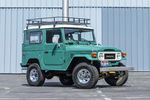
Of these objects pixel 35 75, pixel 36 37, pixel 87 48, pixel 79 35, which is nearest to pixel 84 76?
pixel 87 48

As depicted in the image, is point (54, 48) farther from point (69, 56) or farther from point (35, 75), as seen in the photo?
point (35, 75)

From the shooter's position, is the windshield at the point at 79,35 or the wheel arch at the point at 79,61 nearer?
the wheel arch at the point at 79,61

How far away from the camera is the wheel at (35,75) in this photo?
41.2 ft

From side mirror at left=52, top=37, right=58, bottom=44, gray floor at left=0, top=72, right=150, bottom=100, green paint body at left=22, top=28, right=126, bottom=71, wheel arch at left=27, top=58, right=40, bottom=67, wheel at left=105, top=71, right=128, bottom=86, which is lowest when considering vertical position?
gray floor at left=0, top=72, right=150, bottom=100

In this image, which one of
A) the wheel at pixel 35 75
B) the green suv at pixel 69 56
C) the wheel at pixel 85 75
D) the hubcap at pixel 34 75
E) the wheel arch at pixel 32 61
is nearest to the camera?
the wheel at pixel 85 75

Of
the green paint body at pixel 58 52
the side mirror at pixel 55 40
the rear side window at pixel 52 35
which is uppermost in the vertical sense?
the rear side window at pixel 52 35

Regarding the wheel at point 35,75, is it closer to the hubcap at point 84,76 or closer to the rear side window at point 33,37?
the rear side window at point 33,37

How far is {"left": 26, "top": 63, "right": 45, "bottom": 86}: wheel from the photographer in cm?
1255

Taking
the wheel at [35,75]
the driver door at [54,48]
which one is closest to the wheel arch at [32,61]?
the wheel at [35,75]

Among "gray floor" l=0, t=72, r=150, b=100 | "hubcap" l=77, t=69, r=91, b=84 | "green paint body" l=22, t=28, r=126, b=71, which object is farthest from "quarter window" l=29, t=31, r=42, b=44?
"hubcap" l=77, t=69, r=91, b=84

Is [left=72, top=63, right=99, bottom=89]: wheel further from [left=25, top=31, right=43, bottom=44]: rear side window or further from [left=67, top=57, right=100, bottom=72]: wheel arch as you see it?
[left=25, top=31, right=43, bottom=44]: rear side window

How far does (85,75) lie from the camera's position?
11109 mm

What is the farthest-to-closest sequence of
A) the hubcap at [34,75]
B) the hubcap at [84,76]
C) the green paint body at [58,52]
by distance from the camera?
the hubcap at [34,75]
the green paint body at [58,52]
the hubcap at [84,76]

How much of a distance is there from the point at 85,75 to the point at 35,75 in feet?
8.48
